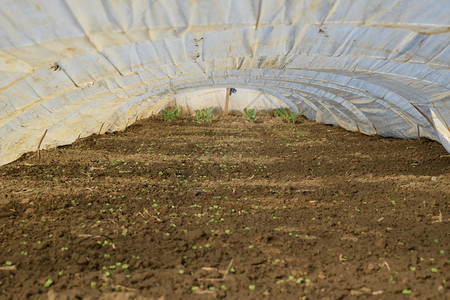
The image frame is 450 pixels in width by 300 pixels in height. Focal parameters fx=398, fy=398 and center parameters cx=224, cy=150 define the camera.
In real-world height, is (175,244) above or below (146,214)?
Result: below

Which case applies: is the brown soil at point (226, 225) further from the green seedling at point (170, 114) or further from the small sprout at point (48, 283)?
the green seedling at point (170, 114)

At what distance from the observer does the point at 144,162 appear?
5750mm

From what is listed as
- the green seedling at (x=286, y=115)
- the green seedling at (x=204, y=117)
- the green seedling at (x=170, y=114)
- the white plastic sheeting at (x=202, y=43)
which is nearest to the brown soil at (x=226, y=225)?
the white plastic sheeting at (x=202, y=43)

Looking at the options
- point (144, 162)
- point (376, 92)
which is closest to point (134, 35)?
point (144, 162)

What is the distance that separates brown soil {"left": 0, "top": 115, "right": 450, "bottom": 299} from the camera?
242 cm

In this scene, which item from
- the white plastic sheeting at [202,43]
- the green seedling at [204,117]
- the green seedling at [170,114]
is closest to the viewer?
the white plastic sheeting at [202,43]

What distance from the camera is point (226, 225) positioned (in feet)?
10.9

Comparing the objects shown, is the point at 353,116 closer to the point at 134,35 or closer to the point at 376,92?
the point at 376,92

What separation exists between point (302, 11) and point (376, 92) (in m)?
3.08

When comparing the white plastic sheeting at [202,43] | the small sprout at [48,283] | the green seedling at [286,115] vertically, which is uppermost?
the green seedling at [286,115]

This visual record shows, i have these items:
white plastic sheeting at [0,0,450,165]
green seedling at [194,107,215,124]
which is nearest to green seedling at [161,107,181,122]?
green seedling at [194,107,215,124]

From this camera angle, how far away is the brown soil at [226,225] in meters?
2.42

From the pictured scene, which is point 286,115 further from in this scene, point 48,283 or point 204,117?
point 48,283

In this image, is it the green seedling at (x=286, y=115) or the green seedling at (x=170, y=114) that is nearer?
the green seedling at (x=286, y=115)
